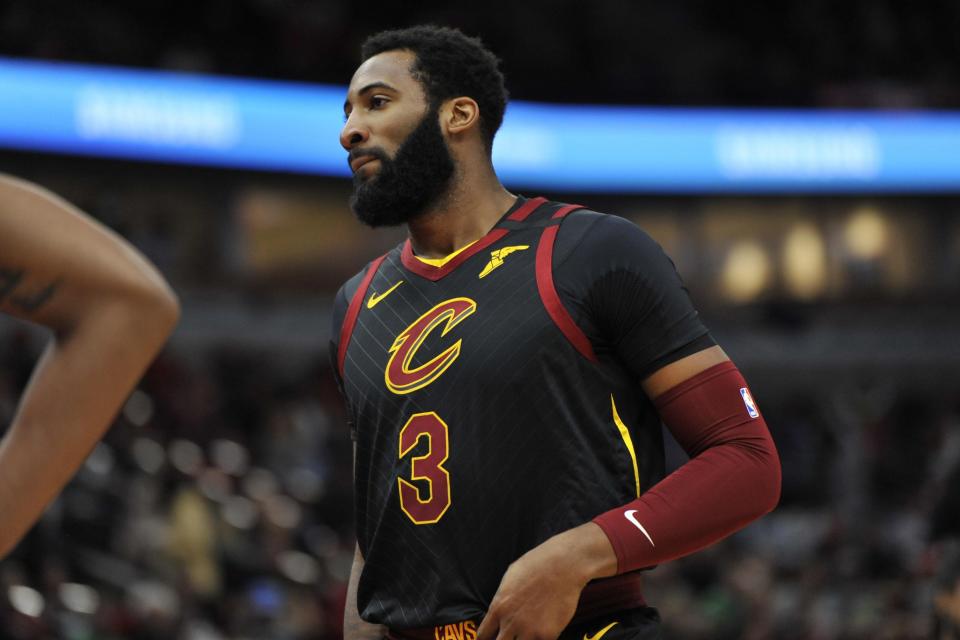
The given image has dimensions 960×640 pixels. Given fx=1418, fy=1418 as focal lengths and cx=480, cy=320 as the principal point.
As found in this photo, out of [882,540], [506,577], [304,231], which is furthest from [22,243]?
[304,231]

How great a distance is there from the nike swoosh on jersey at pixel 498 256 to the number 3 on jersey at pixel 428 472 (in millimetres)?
341

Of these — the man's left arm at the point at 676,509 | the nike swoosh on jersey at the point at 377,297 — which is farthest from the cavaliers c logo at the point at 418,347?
the man's left arm at the point at 676,509

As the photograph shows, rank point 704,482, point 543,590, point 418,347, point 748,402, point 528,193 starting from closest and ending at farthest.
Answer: point 543,590, point 704,482, point 748,402, point 418,347, point 528,193

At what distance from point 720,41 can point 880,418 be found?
19.8 ft

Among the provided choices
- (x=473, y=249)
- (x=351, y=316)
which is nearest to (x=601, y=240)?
(x=473, y=249)

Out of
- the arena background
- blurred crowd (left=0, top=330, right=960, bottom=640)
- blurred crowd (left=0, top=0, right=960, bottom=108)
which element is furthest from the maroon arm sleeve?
blurred crowd (left=0, top=0, right=960, bottom=108)

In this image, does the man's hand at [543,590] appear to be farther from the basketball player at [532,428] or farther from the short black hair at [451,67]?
the short black hair at [451,67]

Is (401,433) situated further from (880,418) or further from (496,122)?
(880,418)

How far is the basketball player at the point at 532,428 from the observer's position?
2738 mm

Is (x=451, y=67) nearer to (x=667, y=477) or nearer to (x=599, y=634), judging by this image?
(x=667, y=477)

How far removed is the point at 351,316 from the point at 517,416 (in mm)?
595

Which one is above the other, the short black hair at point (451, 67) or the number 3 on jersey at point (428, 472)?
the short black hair at point (451, 67)

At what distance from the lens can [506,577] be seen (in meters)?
2.66

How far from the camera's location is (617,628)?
2.86m
